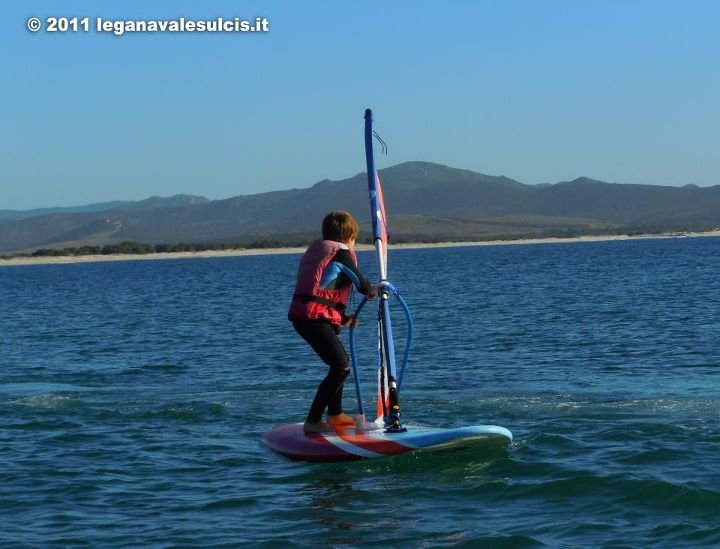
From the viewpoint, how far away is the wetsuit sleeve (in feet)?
39.2

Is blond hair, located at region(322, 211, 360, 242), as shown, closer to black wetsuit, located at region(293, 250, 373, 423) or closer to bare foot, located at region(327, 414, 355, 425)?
black wetsuit, located at region(293, 250, 373, 423)

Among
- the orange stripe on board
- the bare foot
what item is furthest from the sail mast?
the bare foot

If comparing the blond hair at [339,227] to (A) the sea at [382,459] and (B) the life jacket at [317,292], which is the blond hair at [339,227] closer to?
(B) the life jacket at [317,292]

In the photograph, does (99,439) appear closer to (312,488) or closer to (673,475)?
(312,488)

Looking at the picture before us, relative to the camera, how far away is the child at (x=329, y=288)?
40.0 feet

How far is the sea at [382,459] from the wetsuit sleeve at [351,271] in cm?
180

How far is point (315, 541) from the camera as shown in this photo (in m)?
9.95

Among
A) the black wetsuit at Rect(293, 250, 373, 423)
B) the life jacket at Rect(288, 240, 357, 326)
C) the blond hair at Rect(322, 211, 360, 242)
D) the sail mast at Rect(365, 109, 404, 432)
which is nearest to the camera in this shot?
the black wetsuit at Rect(293, 250, 373, 423)

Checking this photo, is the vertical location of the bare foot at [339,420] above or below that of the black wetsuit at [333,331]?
below

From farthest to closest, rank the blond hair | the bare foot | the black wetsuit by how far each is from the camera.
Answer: the bare foot
the blond hair
the black wetsuit

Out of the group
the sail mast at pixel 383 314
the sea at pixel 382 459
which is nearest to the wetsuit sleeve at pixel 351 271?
the sail mast at pixel 383 314

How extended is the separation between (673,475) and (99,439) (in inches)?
261

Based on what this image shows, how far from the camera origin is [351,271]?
39.6 feet

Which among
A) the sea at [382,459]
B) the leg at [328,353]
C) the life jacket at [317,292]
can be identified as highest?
the life jacket at [317,292]
